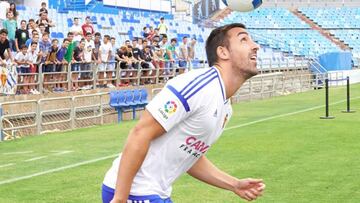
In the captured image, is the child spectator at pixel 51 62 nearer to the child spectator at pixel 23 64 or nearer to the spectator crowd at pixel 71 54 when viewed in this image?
the spectator crowd at pixel 71 54

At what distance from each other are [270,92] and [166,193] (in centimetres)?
3154

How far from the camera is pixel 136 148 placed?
3.57 meters

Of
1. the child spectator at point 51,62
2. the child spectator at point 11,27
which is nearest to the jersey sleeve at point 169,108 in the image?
the child spectator at point 11,27

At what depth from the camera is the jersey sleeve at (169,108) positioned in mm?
3537

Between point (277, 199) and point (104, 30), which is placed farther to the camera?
point (104, 30)

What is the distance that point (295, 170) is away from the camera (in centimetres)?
1139

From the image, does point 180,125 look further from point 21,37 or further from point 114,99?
point 114,99

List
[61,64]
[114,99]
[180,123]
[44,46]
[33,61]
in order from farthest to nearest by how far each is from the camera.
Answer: [114,99] < [61,64] < [44,46] < [33,61] < [180,123]

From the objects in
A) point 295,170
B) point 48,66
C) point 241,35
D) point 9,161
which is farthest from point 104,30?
point 241,35

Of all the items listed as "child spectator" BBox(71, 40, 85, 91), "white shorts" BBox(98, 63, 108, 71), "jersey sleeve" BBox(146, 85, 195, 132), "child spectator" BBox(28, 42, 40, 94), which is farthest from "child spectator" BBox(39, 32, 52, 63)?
"jersey sleeve" BBox(146, 85, 195, 132)

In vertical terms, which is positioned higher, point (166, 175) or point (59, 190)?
point (166, 175)

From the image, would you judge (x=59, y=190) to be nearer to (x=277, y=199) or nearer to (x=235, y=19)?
(x=277, y=199)

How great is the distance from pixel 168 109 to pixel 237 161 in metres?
9.12

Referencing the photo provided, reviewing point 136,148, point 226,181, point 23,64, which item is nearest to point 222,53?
point 136,148
